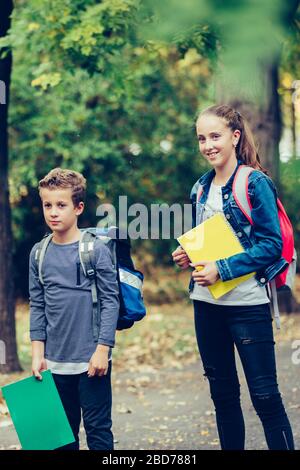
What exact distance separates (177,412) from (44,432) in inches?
111

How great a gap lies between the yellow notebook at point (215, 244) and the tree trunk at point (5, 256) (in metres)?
4.27

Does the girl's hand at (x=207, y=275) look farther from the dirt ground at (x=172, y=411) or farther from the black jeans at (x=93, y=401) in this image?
the dirt ground at (x=172, y=411)

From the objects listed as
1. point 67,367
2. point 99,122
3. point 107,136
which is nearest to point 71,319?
point 67,367

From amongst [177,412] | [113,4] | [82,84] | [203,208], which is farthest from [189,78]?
[203,208]

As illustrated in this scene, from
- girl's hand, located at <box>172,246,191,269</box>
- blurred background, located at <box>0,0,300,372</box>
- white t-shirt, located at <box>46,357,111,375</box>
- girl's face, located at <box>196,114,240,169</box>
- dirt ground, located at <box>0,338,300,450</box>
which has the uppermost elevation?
blurred background, located at <box>0,0,300,372</box>

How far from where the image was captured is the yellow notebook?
11.2 feet

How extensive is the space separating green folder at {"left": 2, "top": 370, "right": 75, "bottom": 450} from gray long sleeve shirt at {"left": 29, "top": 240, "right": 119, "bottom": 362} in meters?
0.16

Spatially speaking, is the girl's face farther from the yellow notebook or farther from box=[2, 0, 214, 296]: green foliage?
box=[2, 0, 214, 296]: green foliage

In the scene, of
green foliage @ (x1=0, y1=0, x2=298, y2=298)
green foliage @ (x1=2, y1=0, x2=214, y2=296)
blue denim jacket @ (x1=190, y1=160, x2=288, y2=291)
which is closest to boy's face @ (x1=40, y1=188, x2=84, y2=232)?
blue denim jacket @ (x1=190, y1=160, x2=288, y2=291)

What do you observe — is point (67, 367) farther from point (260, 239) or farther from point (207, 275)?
point (260, 239)

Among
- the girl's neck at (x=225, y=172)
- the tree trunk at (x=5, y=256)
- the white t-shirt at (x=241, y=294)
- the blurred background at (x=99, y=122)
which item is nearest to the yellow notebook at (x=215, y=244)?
the white t-shirt at (x=241, y=294)

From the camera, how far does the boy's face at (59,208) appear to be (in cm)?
349

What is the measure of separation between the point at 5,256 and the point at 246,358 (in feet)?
15.0

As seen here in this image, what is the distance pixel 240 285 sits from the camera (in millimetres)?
3436
